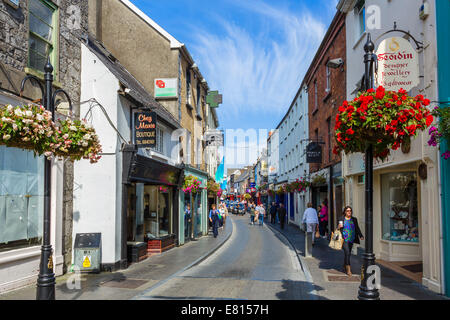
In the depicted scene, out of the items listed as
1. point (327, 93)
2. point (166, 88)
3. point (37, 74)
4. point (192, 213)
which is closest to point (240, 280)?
point (37, 74)

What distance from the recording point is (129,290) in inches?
317

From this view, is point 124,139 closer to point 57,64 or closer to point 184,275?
point 57,64

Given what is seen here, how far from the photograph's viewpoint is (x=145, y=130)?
11.4 metres

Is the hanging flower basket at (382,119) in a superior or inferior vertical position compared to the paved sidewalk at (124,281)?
superior

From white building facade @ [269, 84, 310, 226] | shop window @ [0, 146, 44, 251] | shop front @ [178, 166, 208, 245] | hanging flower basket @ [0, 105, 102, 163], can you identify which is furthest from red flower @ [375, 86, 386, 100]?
white building facade @ [269, 84, 310, 226]

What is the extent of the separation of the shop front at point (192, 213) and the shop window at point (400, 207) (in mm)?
8672

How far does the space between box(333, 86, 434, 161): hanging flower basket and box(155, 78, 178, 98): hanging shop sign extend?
11.8 m

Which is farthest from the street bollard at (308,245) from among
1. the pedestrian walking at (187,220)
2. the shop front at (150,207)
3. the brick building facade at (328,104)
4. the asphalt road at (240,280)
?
the pedestrian walking at (187,220)

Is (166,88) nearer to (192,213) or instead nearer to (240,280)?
(192,213)

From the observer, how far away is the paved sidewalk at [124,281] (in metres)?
7.48

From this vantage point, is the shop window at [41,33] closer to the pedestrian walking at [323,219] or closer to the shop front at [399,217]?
the shop front at [399,217]
